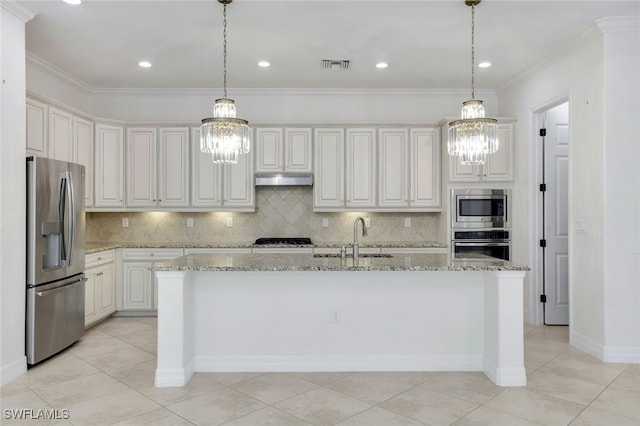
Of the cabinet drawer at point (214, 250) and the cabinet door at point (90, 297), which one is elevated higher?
the cabinet drawer at point (214, 250)

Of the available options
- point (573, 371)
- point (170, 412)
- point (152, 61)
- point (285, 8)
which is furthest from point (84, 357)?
point (573, 371)

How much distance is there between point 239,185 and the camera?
5.65 metres

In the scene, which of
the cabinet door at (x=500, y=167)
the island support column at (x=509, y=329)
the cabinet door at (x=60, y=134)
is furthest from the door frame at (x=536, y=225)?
the cabinet door at (x=60, y=134)

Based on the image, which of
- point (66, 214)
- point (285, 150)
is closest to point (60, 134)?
point (66, 214)

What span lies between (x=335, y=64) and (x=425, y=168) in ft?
5.93

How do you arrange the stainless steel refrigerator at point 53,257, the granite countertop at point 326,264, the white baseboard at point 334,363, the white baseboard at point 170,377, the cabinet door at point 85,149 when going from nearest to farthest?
the granite countertop at point 326,264 → the white baseboard at point 170,377 → the white baseboard at point 334,363 → the stainless steel refrigerator at point 53,257 → the cabinet door at point 85,149

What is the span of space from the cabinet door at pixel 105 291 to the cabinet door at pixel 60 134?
1335 mm

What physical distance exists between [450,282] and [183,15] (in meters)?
3.14

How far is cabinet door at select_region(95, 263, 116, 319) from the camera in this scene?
4.95 metres

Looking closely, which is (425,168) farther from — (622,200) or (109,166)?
(109,166)

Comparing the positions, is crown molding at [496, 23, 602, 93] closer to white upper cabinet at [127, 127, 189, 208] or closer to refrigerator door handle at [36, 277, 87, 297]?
white upper cabinet at [127, 127, 189, 208]

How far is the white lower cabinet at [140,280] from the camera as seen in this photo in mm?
5352

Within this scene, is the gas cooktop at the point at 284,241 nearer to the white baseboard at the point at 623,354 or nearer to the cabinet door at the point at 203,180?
the cabinet door at the point at 203,180

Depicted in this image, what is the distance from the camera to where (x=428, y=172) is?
224 inches
